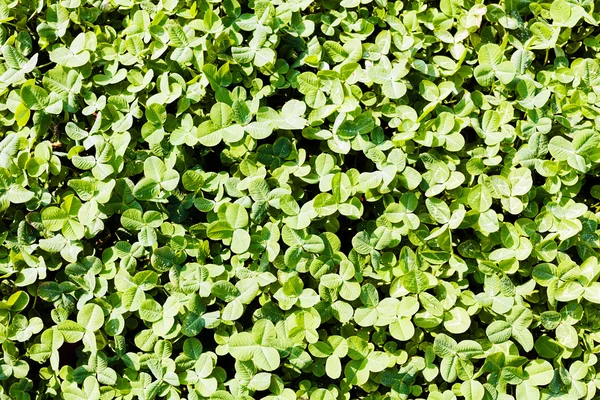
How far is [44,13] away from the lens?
2.30 metres

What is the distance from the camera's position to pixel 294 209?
1.99 meters

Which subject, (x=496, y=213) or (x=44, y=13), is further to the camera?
(x=44, y=13)

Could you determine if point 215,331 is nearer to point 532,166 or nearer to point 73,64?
point 73,64

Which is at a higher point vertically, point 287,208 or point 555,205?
point 287,208

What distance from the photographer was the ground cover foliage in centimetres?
199

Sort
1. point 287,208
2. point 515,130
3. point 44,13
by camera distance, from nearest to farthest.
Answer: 1. point 287,208
2. point 515,130
3. point 44,13

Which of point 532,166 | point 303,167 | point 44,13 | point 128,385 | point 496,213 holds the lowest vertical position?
point 128,385

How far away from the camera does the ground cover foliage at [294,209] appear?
1.99 m

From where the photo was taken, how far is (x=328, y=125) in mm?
2123

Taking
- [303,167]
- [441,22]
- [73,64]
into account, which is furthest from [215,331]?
[441,22]

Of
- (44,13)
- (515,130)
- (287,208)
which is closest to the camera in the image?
(287,208)

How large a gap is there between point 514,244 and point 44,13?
70.4 inches

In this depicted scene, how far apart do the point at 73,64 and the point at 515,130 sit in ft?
4.76

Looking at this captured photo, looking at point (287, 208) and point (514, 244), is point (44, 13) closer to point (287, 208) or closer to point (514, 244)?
point (287, 208)
